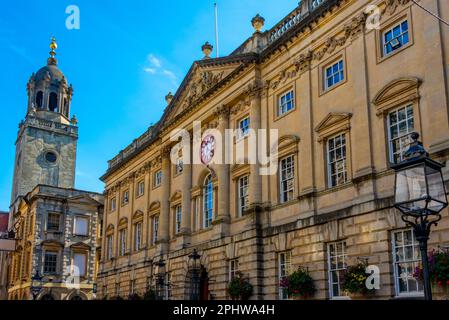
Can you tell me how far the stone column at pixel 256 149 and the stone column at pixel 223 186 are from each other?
2357mm

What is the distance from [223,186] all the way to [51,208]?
3630 cm

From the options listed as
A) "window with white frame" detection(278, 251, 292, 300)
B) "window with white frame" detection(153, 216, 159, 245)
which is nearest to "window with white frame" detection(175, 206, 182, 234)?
"window with white frame" detection(153, 216, 159, 245)

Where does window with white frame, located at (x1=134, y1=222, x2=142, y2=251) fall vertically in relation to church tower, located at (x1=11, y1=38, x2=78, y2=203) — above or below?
below

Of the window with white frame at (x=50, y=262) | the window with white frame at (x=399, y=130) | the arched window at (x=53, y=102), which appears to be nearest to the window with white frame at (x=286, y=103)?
the window with white frame at (x=399, y=130)

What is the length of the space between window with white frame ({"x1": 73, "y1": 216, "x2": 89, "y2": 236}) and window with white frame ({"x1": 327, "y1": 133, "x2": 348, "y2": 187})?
4419cm

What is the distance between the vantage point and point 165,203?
119ft

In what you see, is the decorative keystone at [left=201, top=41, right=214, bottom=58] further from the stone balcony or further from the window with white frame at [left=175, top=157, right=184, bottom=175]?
the stone balcony

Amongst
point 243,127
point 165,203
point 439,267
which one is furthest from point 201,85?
point 439,267

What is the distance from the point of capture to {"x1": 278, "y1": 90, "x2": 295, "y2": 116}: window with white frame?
25938 mm

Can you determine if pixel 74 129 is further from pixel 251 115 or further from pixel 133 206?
pixel 251 115

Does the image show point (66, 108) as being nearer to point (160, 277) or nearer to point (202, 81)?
point (202, 81)

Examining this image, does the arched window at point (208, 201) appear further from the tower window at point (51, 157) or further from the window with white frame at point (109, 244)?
the tower window at point (51, 157)

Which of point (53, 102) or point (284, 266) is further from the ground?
point (53, 102)

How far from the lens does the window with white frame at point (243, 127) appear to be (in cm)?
2858
